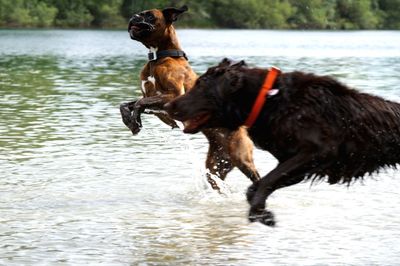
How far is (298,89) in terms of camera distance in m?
6.40

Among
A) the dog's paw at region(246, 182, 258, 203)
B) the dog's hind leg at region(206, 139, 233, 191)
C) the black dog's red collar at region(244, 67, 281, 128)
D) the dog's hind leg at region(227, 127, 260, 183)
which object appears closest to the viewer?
the black dog's red collar at region(244, 67, 281, 128)

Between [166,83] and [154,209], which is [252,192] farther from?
[166,83]

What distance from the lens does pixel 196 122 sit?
6523 mm

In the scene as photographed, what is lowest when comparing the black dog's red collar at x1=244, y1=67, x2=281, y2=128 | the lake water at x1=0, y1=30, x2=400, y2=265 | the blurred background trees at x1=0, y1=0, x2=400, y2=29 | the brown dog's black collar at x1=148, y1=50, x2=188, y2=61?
the blurred background trees at x1=0, y1=0, x2=400, y2=29

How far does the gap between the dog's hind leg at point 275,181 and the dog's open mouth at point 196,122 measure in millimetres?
593

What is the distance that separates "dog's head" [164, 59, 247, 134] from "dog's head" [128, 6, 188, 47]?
2.68m

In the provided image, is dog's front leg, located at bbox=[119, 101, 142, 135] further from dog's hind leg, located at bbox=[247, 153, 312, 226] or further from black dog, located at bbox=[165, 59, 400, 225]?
dog's hind leg, located at bbox=[247, 153, 312, 226]

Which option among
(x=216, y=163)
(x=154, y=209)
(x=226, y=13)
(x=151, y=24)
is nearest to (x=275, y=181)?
(x=154, y=209)

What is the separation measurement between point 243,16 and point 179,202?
10981 centimetres

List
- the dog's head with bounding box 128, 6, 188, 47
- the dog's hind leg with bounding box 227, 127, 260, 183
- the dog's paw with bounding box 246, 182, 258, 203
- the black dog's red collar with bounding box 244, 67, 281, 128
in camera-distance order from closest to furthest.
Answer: the black dog's red collar with bounding box 244, 67, 281, 128 < the dog's paw with bounding box 246, 182, 258, 203 < the dog's hind leg with bounding box 227, 127, 260, 183 < the dog's head with bounding box 128, 6, 188, 47

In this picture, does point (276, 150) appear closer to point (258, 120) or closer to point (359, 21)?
point (258, 120)

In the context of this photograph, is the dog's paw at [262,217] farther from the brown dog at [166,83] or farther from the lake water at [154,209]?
the brown dog at [166,83]

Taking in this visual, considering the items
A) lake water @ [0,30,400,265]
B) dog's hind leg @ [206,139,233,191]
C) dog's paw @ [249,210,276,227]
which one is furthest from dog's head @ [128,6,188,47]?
dog's paw @ [249,210,276,227]

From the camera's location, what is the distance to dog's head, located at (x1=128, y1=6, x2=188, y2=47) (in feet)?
30.0
